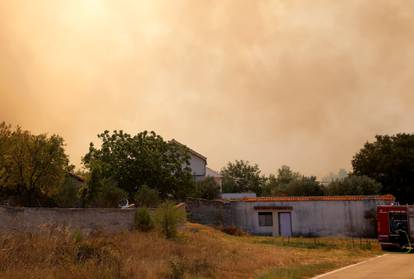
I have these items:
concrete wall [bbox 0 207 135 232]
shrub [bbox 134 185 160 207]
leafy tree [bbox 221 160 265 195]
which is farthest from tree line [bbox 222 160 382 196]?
concrete wall [bbox 0 207 135 232]

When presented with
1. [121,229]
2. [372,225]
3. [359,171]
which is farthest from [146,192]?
[359,171]

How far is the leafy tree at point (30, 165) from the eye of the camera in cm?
2919

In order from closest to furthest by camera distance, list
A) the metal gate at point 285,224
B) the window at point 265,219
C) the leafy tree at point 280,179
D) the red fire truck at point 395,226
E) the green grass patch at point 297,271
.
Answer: the green grass patch at point 297,271 → the red fire truck at point 395,226 → the metal gate at point 285,224 → the window at point 265,219 → the leafy tree at point 280,179

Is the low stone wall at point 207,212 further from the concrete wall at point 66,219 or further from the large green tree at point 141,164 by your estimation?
the concrete wall at point 66,219

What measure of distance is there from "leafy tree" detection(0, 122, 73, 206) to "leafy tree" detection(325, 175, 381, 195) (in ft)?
125

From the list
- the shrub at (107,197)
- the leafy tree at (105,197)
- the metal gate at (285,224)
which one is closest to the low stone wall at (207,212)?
the metal gate at (285,224)

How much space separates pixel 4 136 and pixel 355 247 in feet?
82.2

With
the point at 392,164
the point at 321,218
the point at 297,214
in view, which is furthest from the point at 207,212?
the point at 392,164

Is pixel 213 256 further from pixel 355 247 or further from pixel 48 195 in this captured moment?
pixel 355 247

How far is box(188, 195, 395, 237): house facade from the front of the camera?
43.6 m

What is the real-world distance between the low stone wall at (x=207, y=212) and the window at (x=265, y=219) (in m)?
2.92

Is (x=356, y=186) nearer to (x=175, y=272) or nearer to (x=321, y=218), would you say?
(x=321, y=218)

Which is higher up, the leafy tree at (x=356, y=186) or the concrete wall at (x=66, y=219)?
the leafy tree at (x=356, y=186)

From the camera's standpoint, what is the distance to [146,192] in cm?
3791
